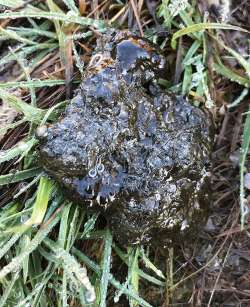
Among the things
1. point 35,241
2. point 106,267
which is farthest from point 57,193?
point 106,267

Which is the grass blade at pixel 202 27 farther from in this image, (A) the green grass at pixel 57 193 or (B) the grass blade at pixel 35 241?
(B) the grass blade at pixel 35 241

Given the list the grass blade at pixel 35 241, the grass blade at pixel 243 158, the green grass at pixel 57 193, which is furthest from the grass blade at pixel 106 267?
the grass blade at pixel 243 158

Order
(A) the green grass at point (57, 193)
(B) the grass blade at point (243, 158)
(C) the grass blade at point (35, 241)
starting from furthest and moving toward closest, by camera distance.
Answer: (B) the grass blade at point (243, 158), (A) the green grass at point (57, 193), (C) the grass blade at point (35, 241)

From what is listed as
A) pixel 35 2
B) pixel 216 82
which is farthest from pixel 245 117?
pixel 35 2

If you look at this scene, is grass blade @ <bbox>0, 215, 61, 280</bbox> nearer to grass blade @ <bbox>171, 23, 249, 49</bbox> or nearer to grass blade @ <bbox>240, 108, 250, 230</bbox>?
grass blade @ <bbox>240, 108, 250, 230</bbox>

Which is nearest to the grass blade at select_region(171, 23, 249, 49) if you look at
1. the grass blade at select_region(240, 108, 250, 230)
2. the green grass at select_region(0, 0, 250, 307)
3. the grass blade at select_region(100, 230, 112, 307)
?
the green grass at select_region(0, 0, 250, 307)
